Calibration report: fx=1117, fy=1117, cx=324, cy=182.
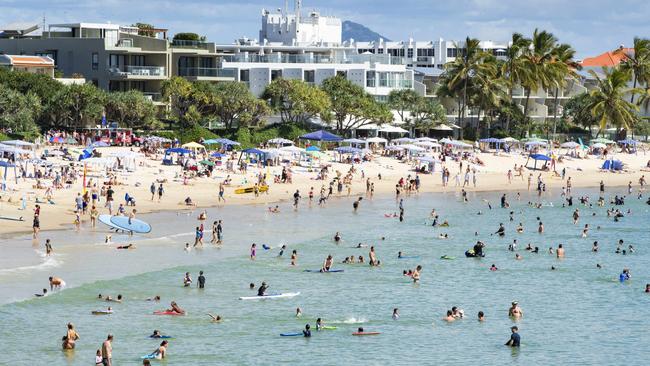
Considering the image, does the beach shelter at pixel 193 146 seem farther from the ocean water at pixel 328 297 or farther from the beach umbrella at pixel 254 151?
the ocean water at pixel 328 297

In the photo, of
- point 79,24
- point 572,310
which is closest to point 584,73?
point 79,24

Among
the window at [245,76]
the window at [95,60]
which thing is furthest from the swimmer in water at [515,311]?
the window at [245,76]

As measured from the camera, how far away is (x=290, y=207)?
61844mm

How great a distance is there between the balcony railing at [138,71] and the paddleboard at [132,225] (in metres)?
→ 41.6

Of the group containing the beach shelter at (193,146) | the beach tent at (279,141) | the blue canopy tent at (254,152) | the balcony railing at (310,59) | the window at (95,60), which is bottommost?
the blue canopy tent at (254,152)

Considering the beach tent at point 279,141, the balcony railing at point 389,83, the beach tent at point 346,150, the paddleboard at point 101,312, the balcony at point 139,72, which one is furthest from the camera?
the balcony railing at point 389,83

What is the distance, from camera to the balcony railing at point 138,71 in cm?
8900

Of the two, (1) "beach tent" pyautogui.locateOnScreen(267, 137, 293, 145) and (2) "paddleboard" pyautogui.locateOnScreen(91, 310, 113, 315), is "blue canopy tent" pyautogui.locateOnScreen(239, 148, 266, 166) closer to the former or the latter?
(1) "beach tent" pyautogui.locateOnScreen(267, 137, 293, 145)

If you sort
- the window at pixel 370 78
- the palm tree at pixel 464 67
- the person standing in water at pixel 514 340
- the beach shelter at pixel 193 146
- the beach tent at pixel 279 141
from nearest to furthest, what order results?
the person standing in water at pixel 514 340
the beach shelter at pixel 193 146
the beach tent at pixel 279 141
the palm tree at pixel 464 67
the window at pixel 370 78

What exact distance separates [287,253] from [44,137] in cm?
3330

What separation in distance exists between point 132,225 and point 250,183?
19.1 meters

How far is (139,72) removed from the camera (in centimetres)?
8938

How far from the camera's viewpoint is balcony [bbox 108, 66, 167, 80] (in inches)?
3497

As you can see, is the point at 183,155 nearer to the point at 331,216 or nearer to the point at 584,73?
the point at 331,216
